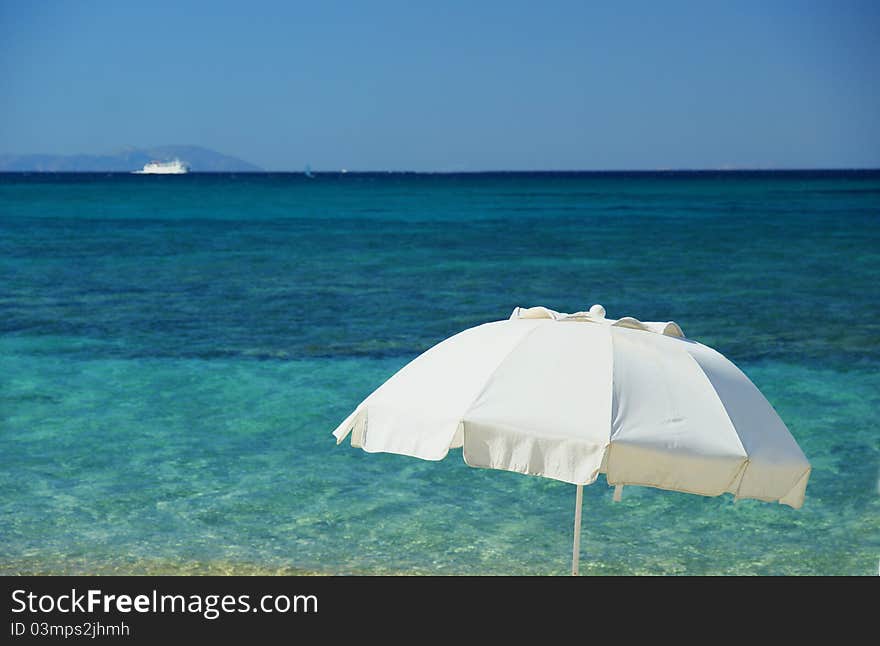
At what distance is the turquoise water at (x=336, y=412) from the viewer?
31.7 ft

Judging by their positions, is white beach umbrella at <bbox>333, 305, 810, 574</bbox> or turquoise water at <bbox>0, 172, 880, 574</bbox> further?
turquoise water at <bbox>0, 172, 880, 574</bbox>

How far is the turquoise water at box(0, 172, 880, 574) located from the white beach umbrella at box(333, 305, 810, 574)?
4.02 metres

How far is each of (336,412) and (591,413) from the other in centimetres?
932

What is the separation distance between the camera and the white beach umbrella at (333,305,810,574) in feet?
16.4

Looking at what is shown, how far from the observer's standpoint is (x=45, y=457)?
39.6 ft

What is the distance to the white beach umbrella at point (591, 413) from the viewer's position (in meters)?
5.00

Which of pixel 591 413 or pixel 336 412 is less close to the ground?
pixel 591 413

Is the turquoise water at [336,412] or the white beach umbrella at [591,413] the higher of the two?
the white beach umbrella at [591,413]

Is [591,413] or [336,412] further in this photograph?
[336,412]

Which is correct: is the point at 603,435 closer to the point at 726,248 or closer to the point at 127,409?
the point at 127,409

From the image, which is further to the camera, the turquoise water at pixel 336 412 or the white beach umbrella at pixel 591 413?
the turquoise water at pixel 336 412

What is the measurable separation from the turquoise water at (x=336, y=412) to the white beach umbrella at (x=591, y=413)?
4.02m

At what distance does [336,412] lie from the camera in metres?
14.1

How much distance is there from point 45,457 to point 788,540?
8.07 metres
